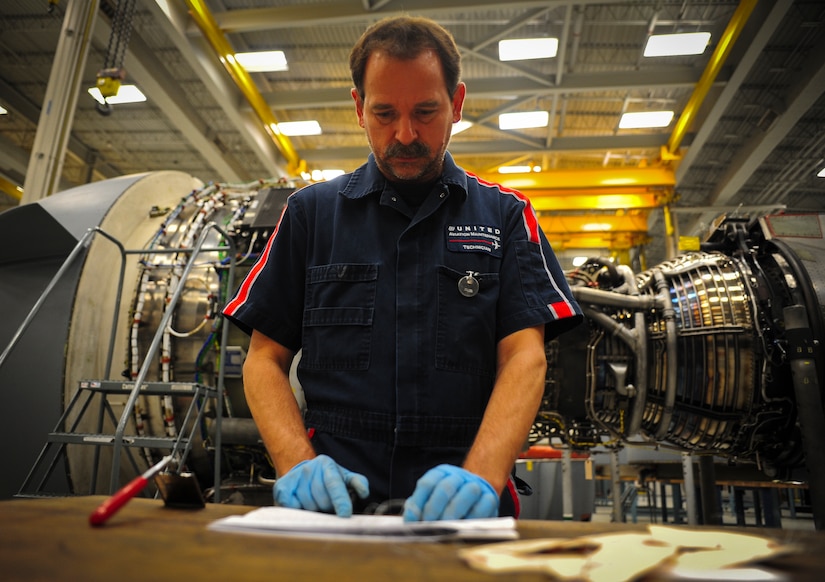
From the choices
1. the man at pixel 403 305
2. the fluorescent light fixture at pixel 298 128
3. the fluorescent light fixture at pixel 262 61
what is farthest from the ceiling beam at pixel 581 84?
the man at pixel 403 305

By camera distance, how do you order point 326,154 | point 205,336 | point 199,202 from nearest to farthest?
point 205,336
point 199,202
point 326,154

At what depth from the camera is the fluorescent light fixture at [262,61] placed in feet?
22.5

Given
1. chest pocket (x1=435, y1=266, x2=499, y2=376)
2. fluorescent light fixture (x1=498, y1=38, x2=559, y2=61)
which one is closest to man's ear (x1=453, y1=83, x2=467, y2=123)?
chest pocket (x1=435, y1=266, x2=499, y2=376)

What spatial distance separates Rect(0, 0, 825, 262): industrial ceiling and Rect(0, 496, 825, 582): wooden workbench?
4.97 meters

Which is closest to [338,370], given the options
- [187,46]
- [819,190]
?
[187,46]

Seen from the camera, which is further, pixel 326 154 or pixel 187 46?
pixel 326 154

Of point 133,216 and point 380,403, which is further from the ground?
point 133,216

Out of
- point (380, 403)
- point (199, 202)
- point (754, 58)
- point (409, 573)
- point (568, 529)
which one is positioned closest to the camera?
point (409, 573)

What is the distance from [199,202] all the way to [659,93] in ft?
21.9

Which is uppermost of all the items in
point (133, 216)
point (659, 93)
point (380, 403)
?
point (659, 93)

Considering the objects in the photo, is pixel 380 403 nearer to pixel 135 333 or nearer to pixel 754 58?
pixel 135 333

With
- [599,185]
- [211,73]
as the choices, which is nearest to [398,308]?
[211,73]

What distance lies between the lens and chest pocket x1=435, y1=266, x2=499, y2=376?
1.39 metres

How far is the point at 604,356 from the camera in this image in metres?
3.02
